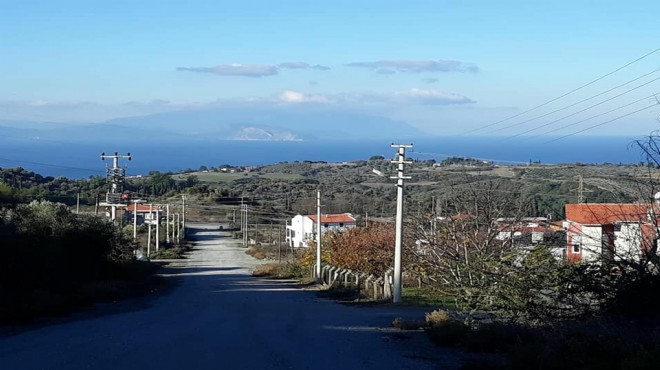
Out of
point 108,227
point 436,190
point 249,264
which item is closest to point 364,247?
point 436,190

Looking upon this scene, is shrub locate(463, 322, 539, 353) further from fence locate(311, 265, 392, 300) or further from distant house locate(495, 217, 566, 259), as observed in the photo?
fence locate(311, 265, 392, 300)

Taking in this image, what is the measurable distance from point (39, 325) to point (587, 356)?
1432 centimetres

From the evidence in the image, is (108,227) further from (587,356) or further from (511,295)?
(587,356)

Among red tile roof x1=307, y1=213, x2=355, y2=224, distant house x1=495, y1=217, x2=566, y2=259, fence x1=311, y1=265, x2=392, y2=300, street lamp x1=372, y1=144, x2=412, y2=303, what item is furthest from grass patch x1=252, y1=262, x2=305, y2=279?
distant house x1=495, y1=217, x2=566, y2=259

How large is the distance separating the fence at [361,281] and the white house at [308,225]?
16467 millimetres

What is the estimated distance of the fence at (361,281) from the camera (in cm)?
3105

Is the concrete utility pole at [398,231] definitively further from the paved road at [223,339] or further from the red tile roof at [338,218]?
the red tile roof at [338,218]

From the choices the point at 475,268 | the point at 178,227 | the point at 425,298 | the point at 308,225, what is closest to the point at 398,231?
the point at 425,298

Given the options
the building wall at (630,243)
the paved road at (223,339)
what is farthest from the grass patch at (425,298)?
the building wall at (630,243)

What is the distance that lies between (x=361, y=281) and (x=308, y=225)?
131ft

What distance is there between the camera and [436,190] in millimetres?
43844

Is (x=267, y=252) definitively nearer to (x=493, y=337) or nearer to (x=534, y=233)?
(x=534, y=233)

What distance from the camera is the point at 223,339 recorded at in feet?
54.1

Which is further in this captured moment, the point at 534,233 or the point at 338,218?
the point at 338,218
